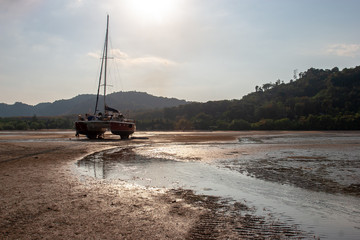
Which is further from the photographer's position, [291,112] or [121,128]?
[291,112]

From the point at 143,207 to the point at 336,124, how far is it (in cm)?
8791

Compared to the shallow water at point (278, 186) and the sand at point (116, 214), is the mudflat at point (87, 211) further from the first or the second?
the shallow water at point (278, 186)

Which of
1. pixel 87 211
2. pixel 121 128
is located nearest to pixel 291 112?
pixel 121 128

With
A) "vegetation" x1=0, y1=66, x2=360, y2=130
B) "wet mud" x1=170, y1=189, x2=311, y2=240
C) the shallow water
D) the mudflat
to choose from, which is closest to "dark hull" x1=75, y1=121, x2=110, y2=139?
the shallow water

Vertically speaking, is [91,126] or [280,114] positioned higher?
[280,114]

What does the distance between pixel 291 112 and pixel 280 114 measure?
4.44 m

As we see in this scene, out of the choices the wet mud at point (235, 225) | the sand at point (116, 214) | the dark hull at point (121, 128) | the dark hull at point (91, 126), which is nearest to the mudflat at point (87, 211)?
the sand at point (116, 214)

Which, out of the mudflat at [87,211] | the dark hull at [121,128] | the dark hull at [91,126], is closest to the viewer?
the mudflat at [87,211]

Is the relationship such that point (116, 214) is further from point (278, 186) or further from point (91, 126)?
point (91, 126)

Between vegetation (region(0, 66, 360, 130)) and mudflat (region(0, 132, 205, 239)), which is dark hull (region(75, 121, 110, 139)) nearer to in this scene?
mudflat (region(0, 132, 205, 239))

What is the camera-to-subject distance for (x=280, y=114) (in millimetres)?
110000

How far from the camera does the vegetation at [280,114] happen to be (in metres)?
86.5

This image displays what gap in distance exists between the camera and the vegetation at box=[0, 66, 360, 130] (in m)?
86.5

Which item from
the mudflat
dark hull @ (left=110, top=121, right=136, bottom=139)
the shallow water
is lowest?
the shallow water
